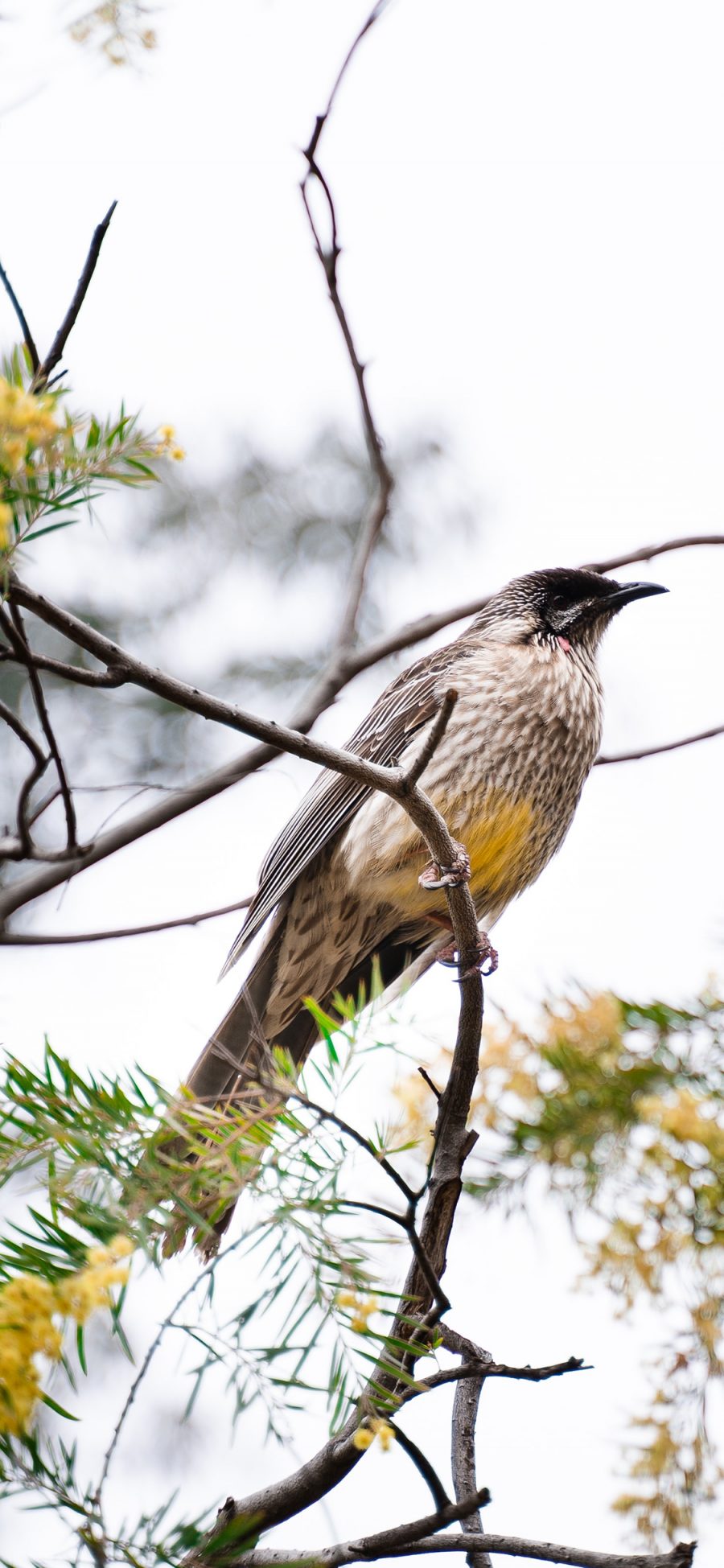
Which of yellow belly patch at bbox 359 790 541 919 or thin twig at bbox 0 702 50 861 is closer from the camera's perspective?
thin twig at bbox 0 702 50 861

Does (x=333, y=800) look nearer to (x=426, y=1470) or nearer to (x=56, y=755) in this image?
(x=56, y=755)

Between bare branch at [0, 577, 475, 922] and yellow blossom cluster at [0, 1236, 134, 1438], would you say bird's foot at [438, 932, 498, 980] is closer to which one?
bare branch at [0, 577, 475, 922]

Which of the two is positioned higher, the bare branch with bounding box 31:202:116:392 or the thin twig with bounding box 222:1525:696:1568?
the bare branch with bounding box 31:202:116:392

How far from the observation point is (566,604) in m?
4.62

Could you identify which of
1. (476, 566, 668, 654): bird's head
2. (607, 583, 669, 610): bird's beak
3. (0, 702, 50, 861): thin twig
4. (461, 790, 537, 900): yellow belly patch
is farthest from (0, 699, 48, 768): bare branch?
(607, 583, 669, 610): bird's beak

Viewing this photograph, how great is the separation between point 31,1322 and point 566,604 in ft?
11.9

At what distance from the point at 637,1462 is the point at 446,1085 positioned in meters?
0.72

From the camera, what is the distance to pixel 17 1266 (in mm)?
1544

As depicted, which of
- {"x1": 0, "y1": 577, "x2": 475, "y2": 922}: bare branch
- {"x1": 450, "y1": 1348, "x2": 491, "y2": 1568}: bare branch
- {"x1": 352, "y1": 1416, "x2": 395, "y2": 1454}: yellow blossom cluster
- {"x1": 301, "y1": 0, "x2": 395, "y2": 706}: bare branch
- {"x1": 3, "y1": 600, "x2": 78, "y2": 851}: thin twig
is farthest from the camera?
{"x1": 301, "y1": 0, "x2": 395, "y2": 706}: bare branch

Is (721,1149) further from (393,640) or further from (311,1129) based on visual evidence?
(393,640)

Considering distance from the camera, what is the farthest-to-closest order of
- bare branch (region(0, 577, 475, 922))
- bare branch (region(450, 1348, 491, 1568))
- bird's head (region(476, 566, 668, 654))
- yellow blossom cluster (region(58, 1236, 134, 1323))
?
1. bird's head (region(476, 566, 668, 654))
2. bare branch (region(450, 1348, 491, 1568))
3. bare branch (region(0, 577, 475, 922))
4. yellow blossom cluster (region(58, 1236, 134, 1323))

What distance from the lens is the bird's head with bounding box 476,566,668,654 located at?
450cm

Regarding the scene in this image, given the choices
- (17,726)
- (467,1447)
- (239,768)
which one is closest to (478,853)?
(239,768)

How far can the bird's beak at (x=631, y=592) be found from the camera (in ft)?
14.8
